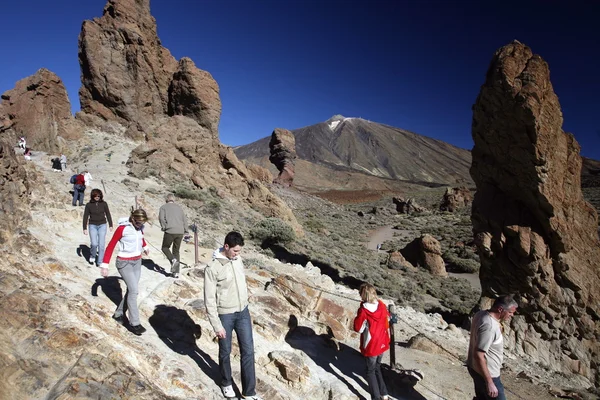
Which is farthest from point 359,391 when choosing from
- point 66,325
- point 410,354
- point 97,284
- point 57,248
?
point 57,248

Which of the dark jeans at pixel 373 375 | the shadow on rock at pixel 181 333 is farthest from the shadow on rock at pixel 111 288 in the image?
the dark jeans at pixel 373 375

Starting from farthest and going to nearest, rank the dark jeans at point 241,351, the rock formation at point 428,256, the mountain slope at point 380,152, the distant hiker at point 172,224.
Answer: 1. the mountain slope at point 380,152
2. the rock formation at point 428,256
3. the distant hiker at point 172,224
4. the dark jeans at point 241,351

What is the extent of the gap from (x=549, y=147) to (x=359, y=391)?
275 inches

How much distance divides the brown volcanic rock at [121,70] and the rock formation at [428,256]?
17208 millimetres

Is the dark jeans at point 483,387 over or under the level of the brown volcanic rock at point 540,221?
under

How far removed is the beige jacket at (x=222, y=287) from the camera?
10.6ft

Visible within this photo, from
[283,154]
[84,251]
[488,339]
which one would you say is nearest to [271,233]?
[84,251]

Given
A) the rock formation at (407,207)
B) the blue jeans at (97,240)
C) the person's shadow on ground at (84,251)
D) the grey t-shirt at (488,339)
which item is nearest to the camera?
the grey t-shirt at (488,339)

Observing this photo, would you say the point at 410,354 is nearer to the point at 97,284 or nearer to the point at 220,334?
the point at 220,334

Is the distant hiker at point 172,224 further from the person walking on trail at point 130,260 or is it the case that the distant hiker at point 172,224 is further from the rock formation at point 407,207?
the rock formation at point 407,207

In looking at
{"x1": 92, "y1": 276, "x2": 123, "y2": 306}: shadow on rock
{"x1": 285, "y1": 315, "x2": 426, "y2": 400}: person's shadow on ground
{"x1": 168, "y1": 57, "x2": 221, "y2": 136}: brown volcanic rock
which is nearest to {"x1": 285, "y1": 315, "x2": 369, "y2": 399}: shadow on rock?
{"x1": 285, "y1": 315, "x2": 426, "y2": 400}: person's shadow on ground

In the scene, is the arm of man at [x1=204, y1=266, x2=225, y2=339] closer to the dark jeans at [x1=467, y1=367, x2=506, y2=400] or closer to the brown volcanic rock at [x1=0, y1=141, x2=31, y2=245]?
the dark jeans at [x1=467, y1=367, x2=506, y2=400]

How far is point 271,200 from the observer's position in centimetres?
1889

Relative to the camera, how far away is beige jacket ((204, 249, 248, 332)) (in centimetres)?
325
